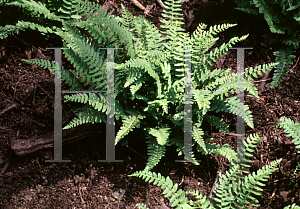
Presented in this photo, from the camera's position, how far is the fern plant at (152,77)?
2.38 metres

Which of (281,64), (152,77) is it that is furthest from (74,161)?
(281,64)

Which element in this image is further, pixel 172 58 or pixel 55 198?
pixel 55 198

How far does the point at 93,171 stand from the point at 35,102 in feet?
3.42

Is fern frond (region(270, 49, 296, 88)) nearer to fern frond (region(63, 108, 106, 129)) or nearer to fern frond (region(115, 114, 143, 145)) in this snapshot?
fern frond (region(115, 114, 143, 145))

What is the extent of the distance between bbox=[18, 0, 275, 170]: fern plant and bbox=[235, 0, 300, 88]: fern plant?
75 centimetres

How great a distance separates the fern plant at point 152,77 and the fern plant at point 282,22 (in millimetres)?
749

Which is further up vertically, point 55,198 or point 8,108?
point 8,108

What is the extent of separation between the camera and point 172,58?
2.53m

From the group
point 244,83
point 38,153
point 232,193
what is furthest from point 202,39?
point 38,153

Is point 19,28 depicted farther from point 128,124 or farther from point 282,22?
point 282,22

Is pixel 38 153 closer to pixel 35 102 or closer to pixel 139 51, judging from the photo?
pixel 35 102

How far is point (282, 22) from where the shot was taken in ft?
10.2

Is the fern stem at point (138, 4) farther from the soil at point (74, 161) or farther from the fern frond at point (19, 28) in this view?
the fern frond at point (19, 28)

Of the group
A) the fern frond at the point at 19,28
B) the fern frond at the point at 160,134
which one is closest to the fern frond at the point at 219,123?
the fern frond at the point at 160,134
